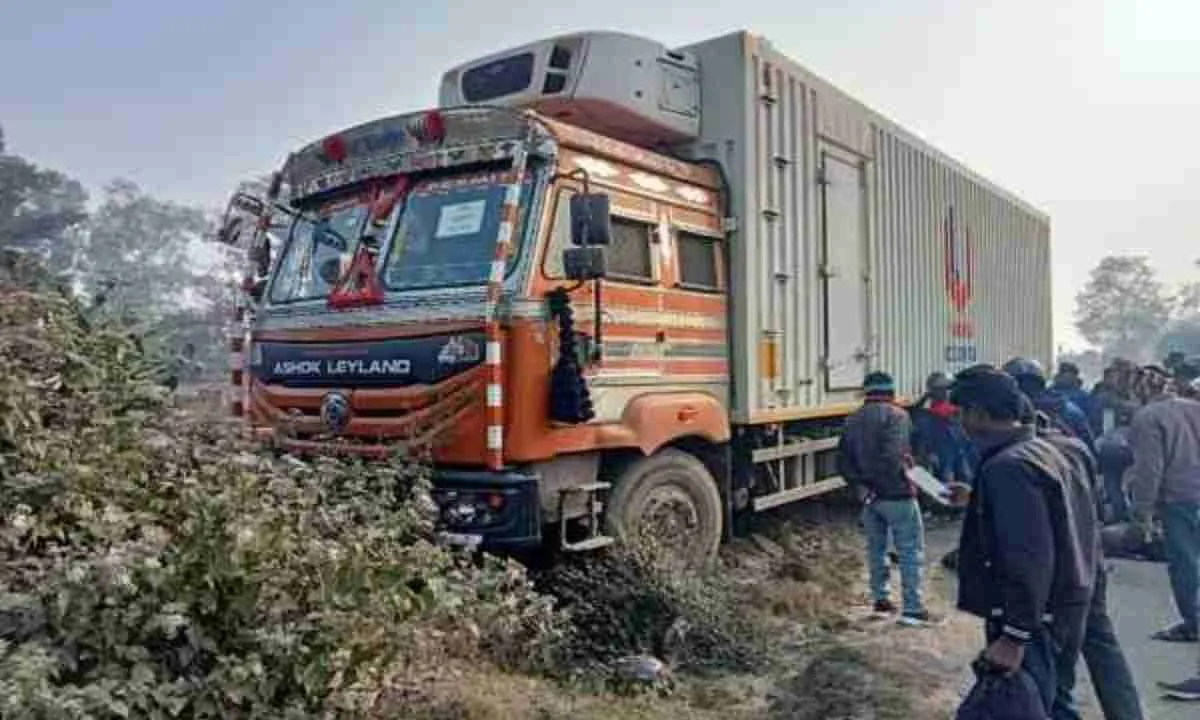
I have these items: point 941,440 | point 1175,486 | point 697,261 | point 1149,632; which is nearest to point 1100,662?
point 1175,486

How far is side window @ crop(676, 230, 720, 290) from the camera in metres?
6.27

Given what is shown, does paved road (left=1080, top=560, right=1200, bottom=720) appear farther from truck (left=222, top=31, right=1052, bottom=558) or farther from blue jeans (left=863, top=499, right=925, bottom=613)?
truck (left=222, top=31, right=1052, bottom=558)

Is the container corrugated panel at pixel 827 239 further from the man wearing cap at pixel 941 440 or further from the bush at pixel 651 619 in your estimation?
the bush at pixel 651 619

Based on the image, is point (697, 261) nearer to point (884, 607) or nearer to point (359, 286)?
point (359, 286)

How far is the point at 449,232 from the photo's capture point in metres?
5.49

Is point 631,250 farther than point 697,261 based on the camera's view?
No

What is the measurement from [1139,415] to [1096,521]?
8.73 feet

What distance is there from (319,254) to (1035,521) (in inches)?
186

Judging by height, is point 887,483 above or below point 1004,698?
above

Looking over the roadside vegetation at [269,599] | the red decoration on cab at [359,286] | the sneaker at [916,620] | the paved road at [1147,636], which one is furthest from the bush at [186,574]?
the paved road at [1147,636]

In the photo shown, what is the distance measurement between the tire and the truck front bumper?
0.70m

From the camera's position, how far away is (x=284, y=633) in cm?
322

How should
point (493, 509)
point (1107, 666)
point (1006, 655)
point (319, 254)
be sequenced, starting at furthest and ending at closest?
point (319, 254) < point (493, 509) < point (1107, 666) < point (1006, 655)

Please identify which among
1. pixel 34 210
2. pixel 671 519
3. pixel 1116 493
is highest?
pixel 34 210
